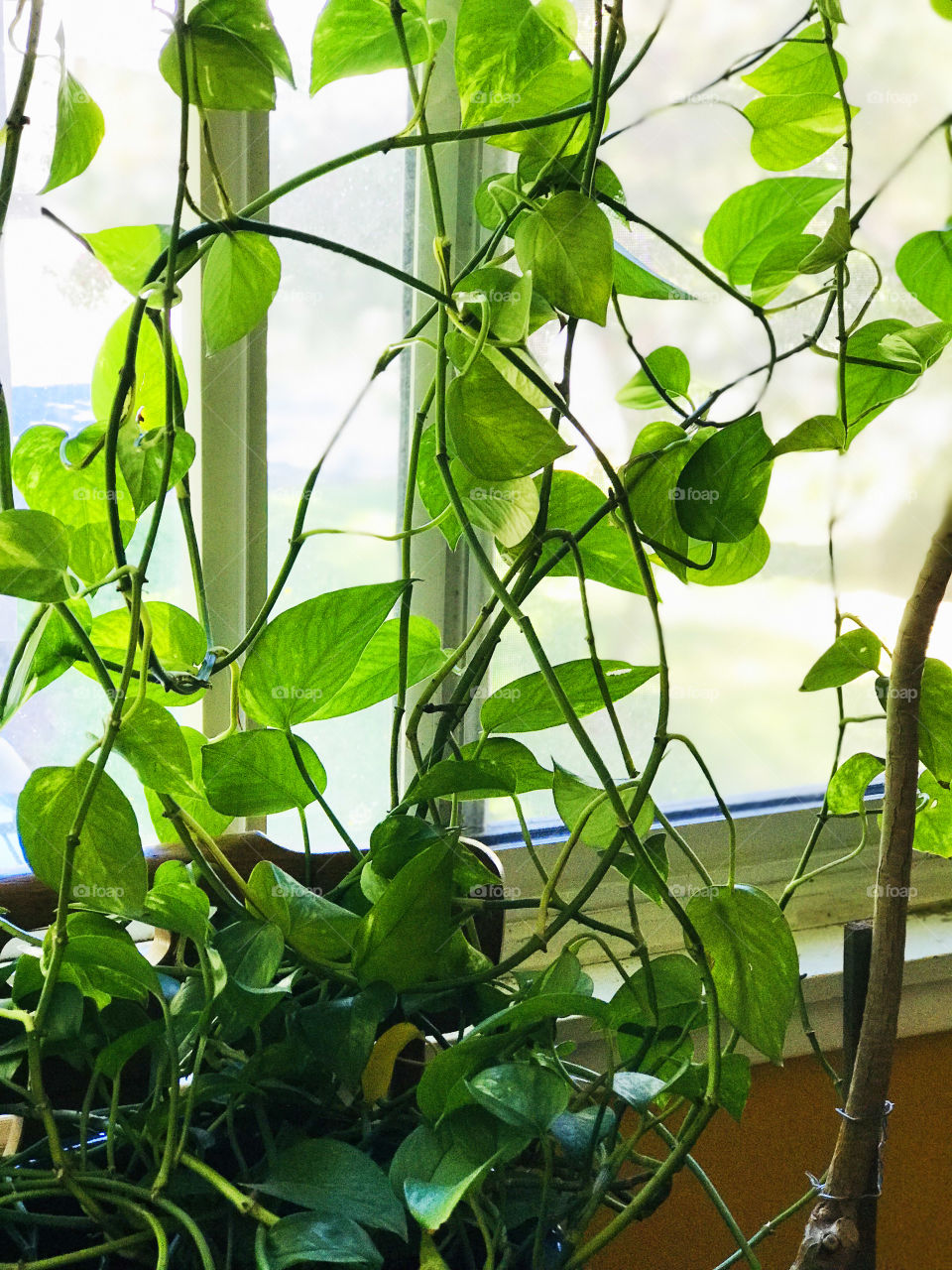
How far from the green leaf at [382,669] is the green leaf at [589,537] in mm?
73

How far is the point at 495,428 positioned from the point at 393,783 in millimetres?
188

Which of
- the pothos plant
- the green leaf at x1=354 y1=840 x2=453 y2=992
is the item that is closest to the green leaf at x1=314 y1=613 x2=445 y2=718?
the pothos plant

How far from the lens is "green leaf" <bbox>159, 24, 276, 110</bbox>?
1.34 ft

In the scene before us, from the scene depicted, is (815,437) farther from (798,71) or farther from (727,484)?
(798,71)

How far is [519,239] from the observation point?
399 millimetres

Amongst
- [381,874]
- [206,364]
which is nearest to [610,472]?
[381,874]

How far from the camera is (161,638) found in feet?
1.55

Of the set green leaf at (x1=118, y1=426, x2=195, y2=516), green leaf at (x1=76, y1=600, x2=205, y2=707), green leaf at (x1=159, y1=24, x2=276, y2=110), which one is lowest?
green leaf at (x1=76, y1=600, x2=205, y2=707)

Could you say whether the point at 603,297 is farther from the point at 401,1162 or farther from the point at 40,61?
the point at 40,61

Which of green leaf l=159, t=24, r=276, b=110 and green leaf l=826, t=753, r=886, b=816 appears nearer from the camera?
green leaf l=159, t=24, r=276, b=110

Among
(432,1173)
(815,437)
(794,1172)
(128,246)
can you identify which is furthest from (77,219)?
(794,1172)

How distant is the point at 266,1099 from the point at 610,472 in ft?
0.91

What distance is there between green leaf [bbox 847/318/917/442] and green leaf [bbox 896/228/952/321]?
0.02 metres

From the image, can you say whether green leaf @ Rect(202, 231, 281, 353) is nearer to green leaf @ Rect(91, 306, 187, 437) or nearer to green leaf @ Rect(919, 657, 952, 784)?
green leaf @ Rect(91, 306, 187, 437)
